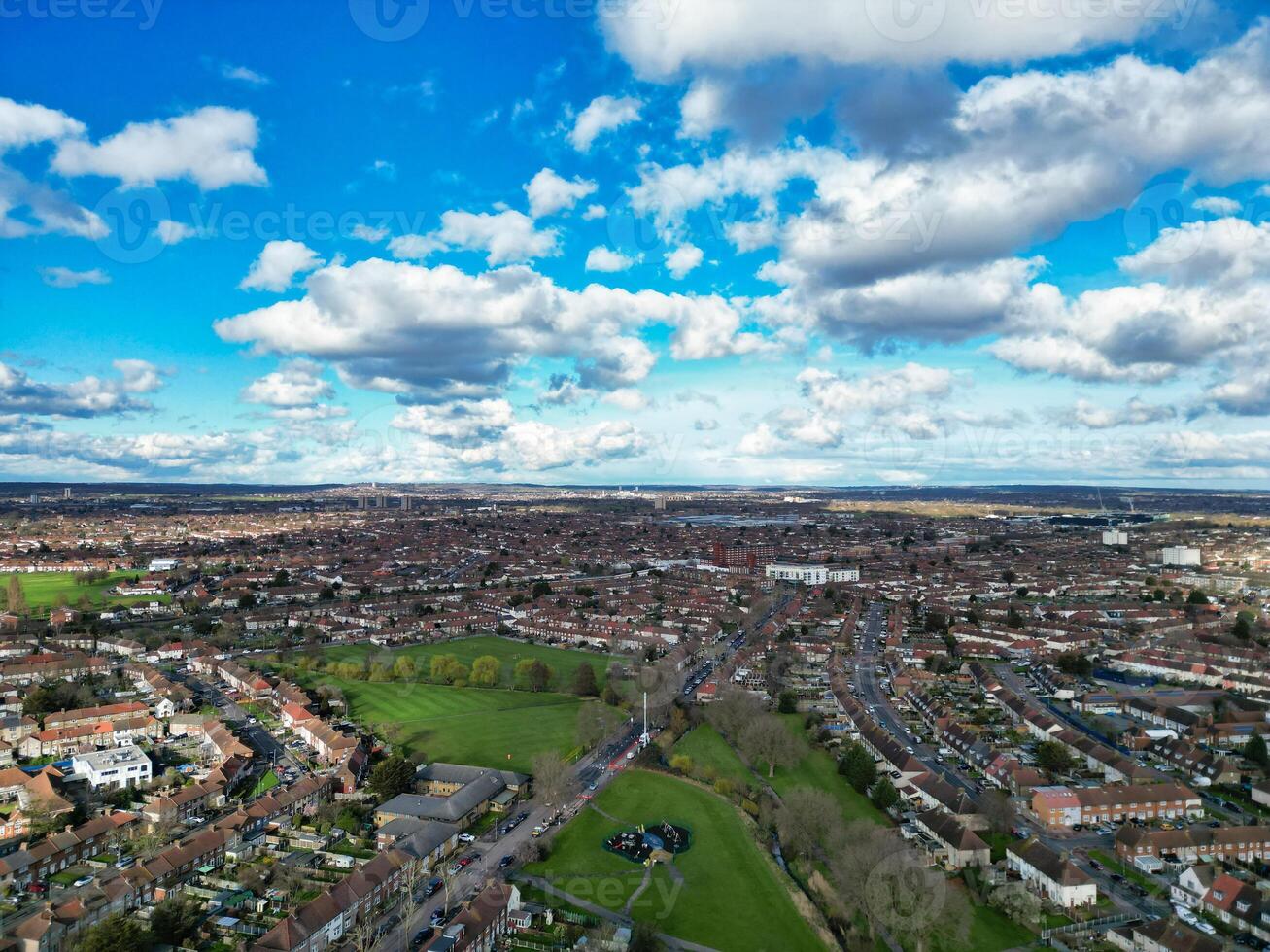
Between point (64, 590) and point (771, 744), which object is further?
point (64, 590)

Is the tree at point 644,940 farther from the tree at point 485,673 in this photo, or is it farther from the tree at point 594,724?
the tree at point 485,673

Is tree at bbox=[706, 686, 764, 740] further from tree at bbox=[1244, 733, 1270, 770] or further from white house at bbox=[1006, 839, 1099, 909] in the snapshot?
tree at bbox=[1244, 733, 1270, 770]

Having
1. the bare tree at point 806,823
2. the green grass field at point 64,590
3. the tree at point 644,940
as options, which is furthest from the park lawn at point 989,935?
the green grass field at point 64,590

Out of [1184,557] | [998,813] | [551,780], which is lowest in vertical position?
[998,813]

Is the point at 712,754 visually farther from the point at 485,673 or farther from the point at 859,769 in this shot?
the point at 485,673

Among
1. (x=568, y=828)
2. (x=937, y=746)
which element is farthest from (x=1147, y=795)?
(x=568, y=828)

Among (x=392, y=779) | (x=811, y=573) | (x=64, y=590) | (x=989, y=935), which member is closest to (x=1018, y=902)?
(x=989, y=935)
